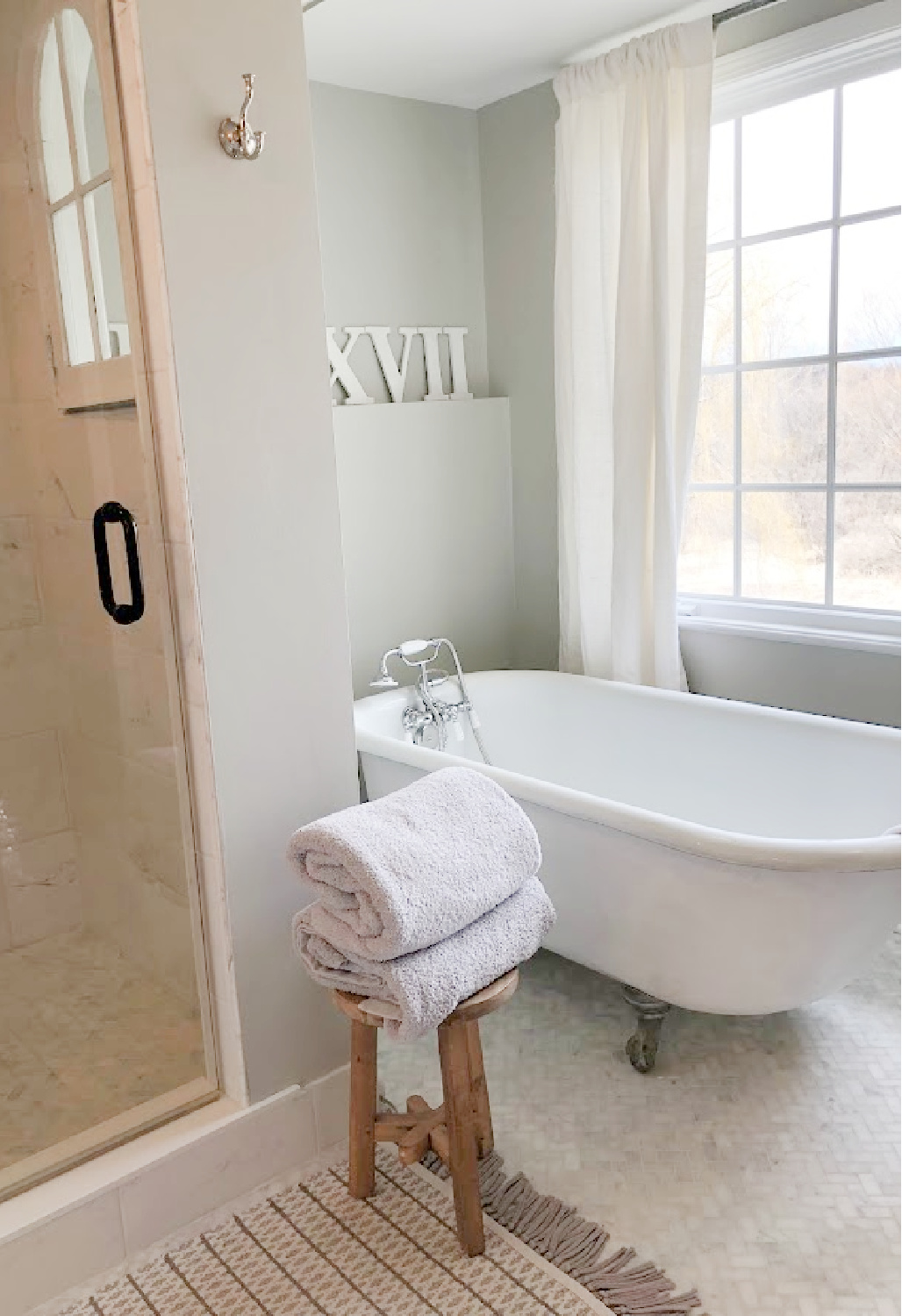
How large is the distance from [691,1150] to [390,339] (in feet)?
7.79

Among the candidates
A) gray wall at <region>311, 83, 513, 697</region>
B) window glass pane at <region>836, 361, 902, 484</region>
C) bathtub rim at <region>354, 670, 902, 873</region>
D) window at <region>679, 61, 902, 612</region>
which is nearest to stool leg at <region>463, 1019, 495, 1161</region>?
bathtub rim at <region>354, 670, 902, 873</region>

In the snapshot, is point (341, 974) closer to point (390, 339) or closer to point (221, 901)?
point (221, 901)

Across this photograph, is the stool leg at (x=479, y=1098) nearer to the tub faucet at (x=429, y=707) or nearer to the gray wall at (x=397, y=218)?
the tub faucet at (x=429, y=707)

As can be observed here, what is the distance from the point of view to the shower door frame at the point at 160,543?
166 cm

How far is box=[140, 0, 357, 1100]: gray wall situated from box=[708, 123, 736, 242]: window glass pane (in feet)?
5.37

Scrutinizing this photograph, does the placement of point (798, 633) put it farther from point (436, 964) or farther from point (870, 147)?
point (436, 964)

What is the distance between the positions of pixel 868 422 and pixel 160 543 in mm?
1927

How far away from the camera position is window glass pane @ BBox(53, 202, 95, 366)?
1962mm

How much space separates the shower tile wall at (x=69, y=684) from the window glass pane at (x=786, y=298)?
6.17ft

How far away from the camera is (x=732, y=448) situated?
3127mm

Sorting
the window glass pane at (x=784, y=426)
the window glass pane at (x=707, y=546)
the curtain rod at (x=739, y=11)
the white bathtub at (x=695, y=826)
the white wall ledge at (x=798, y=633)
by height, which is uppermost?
the curtain rod at (x=739, y=11)

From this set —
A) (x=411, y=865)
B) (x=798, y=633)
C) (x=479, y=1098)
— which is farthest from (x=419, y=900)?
(x=798, y=633)

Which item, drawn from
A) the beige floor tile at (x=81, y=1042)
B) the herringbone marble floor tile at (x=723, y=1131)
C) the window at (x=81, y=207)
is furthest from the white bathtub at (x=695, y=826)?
the window at (x=81, y=207)

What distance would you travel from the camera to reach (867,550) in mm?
2895
